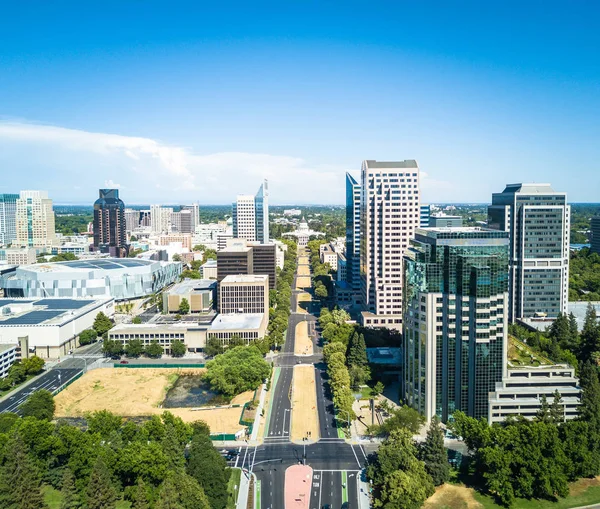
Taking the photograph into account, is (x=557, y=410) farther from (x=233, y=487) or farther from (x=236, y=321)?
(x=236, y=321)

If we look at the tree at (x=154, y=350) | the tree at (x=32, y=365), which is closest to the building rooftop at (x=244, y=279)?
the tree at (x=154, y=350)

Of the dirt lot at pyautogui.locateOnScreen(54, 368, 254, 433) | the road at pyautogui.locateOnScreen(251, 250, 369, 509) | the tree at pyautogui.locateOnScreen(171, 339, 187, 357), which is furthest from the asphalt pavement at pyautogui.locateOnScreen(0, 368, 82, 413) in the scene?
the road at pyautogui.locateOnScreen(251, 250, 369, 509)

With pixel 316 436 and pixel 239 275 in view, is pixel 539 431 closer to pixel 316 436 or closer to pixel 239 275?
pixel 316 436

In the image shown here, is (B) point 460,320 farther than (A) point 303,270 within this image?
No

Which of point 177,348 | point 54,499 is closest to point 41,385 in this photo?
point 177,348

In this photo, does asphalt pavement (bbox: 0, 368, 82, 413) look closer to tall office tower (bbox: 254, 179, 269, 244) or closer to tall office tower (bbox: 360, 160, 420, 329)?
tall office tower (bbox: 360, 160, 420, 329)

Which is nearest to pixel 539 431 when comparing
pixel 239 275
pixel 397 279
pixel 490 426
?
pixel 490 426
